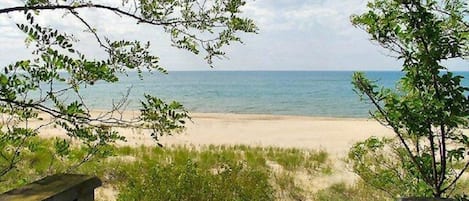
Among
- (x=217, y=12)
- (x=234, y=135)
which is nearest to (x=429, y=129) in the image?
(x=217, y=12)

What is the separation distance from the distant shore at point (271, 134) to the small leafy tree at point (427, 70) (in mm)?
9030

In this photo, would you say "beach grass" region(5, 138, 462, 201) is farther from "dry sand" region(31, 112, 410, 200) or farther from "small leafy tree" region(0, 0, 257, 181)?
"dry sand" region(31, 112, 410, 200)

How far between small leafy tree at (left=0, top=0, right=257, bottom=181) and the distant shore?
30.8 feet

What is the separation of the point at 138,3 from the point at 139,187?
2.70 metres

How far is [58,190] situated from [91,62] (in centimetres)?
84

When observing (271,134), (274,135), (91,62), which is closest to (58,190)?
(91,62)

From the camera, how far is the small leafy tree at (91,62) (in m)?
1.88

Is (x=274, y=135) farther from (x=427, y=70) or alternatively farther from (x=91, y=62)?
(x=91, y=62)

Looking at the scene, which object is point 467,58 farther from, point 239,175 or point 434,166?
point 239,175

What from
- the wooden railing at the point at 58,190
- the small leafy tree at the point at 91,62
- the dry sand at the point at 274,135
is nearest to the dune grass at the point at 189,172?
the small leafy tree at the point at 91,62

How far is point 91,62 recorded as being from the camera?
6.29 ft

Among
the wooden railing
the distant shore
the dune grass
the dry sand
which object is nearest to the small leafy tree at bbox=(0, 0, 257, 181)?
the dune grass

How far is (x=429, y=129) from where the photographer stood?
2.12 meters

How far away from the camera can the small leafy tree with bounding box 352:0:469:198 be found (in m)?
1.99
